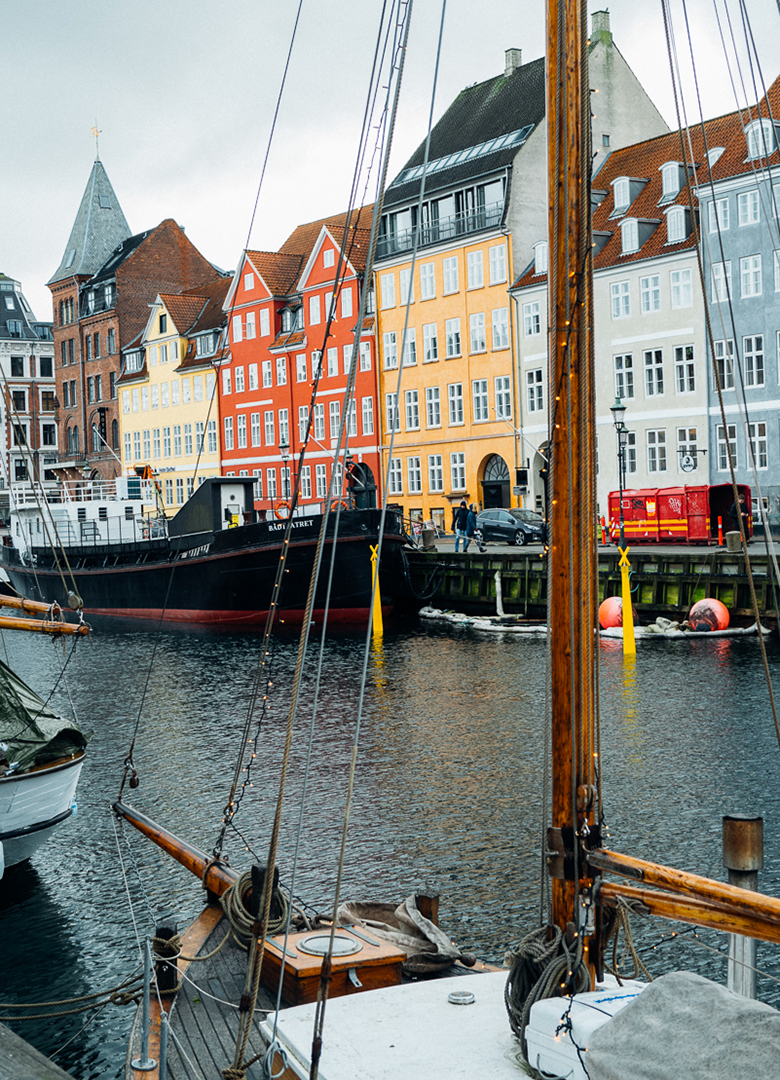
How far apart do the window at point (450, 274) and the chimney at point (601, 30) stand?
10.8 m

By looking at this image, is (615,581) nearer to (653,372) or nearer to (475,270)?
(653,372)

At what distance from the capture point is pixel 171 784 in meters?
14.8

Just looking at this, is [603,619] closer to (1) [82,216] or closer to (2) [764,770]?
(2) [764,770]

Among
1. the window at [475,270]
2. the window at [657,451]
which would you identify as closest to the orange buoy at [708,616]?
the window at [657,451]

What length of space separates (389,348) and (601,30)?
16067 millimetres

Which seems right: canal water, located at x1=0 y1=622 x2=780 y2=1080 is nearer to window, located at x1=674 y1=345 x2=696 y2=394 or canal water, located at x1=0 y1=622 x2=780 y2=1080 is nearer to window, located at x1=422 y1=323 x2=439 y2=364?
window, located at x1=674 y1=345 x2=696 y2=394

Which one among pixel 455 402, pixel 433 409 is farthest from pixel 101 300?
pixel 455 402

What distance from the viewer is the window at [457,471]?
50656 mm

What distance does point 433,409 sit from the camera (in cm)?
5275

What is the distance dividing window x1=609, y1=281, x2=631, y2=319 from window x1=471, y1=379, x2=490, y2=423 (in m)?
7.46

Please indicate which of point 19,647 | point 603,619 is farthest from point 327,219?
point 603,619

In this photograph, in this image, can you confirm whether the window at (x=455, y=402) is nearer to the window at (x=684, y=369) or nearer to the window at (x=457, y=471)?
the window at (x=457, y=471)

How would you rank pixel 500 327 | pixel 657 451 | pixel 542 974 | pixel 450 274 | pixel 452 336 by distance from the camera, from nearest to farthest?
pixel 542 974 < pixel 657 451 < pixel 500 327 < pixel 450 274 < pixel 452 336

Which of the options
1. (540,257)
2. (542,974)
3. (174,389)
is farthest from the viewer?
(174,389)
